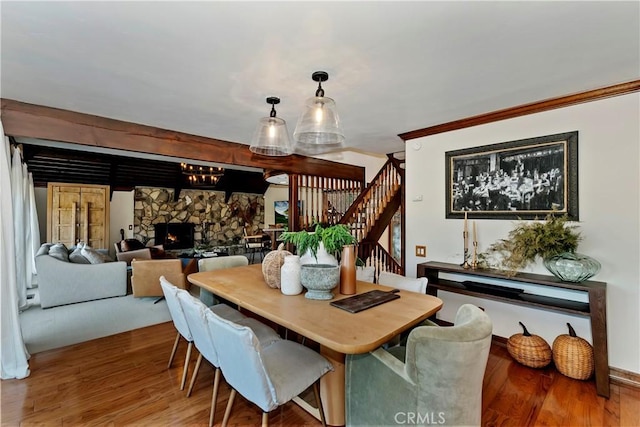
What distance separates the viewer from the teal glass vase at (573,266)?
227 centimetres

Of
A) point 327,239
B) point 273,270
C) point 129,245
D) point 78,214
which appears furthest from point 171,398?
point 78,214

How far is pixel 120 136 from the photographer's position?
3053 millimetres

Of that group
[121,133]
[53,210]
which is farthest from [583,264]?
[53,210]

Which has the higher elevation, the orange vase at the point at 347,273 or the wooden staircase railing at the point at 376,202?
the wooden staircase railing at the point at 376,202

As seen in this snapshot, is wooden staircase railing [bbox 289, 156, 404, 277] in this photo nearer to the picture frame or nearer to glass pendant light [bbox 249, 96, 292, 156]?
the picture frame

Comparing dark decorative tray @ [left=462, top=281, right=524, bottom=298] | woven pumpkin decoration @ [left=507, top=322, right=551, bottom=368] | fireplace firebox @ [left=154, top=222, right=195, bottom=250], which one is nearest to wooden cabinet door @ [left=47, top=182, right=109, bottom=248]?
fireplace firebox @ [left=154, top=222, right=195, bottom=250]

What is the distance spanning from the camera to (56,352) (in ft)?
9.11

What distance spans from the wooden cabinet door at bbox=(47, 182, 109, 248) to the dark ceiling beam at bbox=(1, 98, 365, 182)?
5.20 meters

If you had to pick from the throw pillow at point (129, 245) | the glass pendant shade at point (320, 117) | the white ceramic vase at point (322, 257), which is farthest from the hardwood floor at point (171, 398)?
the throw pillow at point (129, 245)

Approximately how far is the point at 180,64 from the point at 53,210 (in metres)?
7.04

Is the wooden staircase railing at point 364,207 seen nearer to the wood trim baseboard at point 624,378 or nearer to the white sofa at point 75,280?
the wood trim baseboard at point 624,378

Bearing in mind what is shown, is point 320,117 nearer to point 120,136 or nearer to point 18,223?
point 120,136

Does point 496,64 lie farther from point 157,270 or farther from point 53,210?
point 53,210

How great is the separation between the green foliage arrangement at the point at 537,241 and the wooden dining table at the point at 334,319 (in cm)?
134
